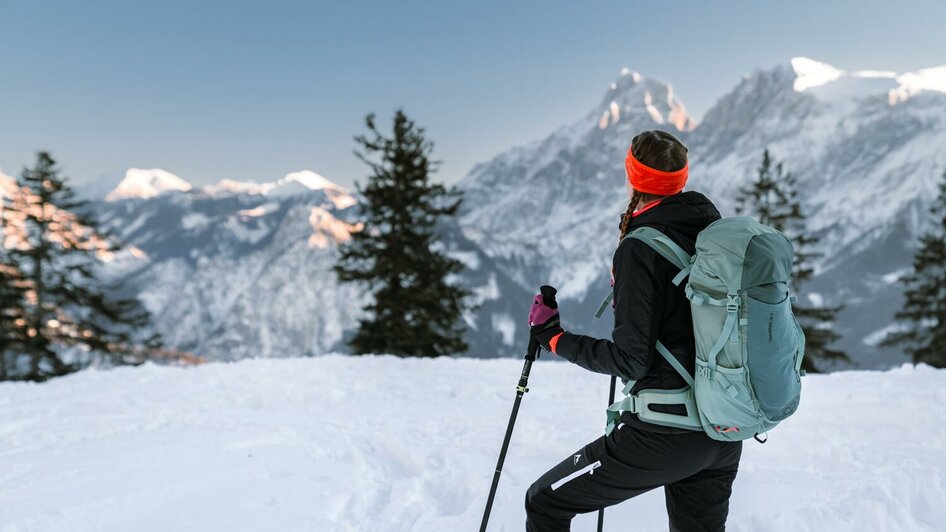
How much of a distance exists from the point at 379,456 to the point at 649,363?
14.9ft

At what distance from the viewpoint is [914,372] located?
10.1 metres

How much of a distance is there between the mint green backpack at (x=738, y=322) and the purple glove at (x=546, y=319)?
695 mm

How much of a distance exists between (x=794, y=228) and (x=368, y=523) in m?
33.4

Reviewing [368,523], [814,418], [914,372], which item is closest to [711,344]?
[368,523]

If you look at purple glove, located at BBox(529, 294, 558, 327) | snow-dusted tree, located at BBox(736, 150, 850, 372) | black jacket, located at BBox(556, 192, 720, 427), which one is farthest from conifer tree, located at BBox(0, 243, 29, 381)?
snow-dusted tree, located at BBox(736, 150, 850, 372)

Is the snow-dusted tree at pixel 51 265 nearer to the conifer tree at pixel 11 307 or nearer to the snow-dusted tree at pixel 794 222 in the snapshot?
the conifer tree at pixel 11 307

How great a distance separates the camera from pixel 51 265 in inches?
1041

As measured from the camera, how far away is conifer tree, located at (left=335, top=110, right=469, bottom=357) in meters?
23.0

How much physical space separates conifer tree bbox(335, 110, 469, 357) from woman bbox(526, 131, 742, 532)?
20.0 metres

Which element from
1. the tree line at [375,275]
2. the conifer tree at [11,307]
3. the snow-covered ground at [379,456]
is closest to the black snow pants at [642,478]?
the snow-covered ground at [379,456]

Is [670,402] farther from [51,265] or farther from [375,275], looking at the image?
[51,265]

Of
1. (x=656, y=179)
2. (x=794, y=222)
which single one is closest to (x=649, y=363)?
(x=656, y=179)

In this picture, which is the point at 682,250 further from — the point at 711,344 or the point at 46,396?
the point at 46,396

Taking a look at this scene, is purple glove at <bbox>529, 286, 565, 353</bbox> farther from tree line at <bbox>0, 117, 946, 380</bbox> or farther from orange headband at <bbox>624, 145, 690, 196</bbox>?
tree line at <bbox>0, 117, 946, 380</bbox>
